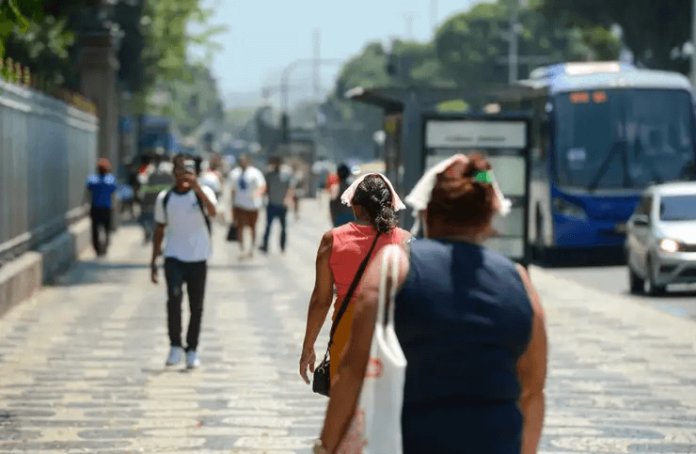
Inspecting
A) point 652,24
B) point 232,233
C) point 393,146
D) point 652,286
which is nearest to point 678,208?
point 652,286

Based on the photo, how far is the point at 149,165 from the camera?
1363 inches

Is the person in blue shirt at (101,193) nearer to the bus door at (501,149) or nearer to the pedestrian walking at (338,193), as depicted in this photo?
the pedestrian walking at (338,193)

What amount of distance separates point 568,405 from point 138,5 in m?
37.4

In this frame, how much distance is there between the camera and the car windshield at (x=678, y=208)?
21.7 m

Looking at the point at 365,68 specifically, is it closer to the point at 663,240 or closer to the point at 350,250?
the point at 663,240

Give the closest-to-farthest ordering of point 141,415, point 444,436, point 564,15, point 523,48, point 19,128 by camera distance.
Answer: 1. point 444,436
2. point 141,415
3. point 19,128
4. point 564,15
5. point 523,48

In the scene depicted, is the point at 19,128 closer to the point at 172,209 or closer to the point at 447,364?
the point at 172,209

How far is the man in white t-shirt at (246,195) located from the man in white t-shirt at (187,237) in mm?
14716

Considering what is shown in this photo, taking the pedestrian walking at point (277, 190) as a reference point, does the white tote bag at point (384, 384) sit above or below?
above

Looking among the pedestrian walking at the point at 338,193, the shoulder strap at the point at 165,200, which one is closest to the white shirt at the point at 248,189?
the pedestrian walking at the point at 338,193

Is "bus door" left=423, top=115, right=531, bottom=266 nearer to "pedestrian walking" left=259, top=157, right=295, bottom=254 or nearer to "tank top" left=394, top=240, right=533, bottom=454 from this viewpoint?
"pedestrian walking" left=259, top=157, right=295, bottom=254

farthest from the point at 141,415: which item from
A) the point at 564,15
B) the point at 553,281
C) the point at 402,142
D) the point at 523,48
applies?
the point at 523,48

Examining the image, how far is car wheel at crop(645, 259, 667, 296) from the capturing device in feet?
69.2

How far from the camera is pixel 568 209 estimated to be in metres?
28.4
